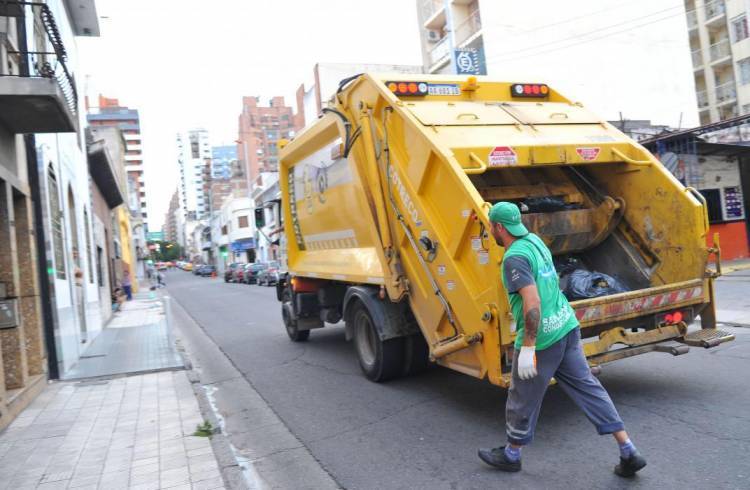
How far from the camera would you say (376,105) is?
5613 millimetres

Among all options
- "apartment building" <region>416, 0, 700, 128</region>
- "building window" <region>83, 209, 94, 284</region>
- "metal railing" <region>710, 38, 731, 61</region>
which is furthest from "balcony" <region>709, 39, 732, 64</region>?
"building window" <region>83, 209, 94, 284</region>

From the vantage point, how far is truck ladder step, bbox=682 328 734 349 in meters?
4.71

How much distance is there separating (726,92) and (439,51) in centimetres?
1736

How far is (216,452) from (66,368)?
5222 millimetres

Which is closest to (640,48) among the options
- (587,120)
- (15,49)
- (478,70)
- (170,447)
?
(478,70)

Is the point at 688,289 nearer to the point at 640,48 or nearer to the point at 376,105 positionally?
the point at 376,105

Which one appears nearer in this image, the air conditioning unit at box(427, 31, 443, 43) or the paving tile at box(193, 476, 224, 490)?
the paving tile at box(193, 476, 224, 490)

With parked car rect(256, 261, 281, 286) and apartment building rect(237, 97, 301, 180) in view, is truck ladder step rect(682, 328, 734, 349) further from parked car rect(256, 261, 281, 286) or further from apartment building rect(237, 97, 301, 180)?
apartment building rect(237, 97, 301, 180)

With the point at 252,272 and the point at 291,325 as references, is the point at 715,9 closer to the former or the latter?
the point at 252,272

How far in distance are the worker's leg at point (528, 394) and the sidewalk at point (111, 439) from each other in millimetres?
1986

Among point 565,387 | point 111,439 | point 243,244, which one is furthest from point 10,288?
point 243,244

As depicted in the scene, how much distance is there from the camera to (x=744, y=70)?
31.2m

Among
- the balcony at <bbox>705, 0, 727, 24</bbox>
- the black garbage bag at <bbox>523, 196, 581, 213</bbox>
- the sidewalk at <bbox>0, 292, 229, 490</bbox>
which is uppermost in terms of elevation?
the balcony at <bbox>705, 0, 727, 24</bbox>

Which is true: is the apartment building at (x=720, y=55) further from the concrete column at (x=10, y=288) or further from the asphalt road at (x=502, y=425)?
the concrete column at (x=10, y=288)
